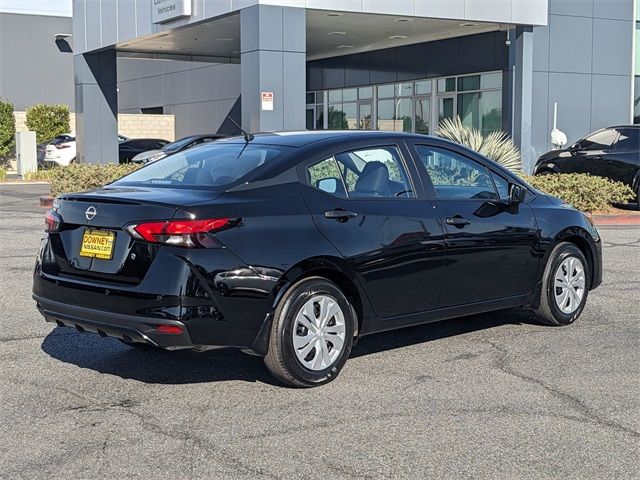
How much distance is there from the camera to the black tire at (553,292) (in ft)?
25.3

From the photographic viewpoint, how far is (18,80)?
1815 inches

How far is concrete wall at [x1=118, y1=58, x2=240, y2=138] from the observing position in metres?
39.7

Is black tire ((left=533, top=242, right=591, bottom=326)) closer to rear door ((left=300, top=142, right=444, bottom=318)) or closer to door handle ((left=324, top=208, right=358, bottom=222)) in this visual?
rear door ((left=300, top=142, right=444, bottom=318))

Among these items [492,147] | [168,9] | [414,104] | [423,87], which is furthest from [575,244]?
[414,104]

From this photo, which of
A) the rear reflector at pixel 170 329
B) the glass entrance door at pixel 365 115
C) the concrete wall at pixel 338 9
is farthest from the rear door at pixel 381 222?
the glass entrance door at pixel 365 115

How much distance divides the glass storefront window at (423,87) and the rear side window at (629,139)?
12389 millimetres

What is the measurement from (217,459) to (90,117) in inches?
1038

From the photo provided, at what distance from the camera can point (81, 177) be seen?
64.0ft

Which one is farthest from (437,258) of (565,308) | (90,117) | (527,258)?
(90,117)

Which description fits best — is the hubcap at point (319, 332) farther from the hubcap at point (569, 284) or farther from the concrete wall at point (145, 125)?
the concrete wall at point (145, 125)

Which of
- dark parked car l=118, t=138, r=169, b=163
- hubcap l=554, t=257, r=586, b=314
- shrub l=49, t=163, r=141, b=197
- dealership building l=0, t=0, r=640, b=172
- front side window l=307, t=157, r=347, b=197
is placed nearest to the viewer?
front side window l=307, t=157, r=347, b=197

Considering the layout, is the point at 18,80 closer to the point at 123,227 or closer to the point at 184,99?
the point at 184,99

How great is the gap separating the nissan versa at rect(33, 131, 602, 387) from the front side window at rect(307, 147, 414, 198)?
0.01 meters

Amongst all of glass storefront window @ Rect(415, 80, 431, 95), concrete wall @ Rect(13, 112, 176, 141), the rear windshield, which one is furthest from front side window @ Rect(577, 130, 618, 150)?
concrete wall @ Rect(13, 112, 176, 141)
